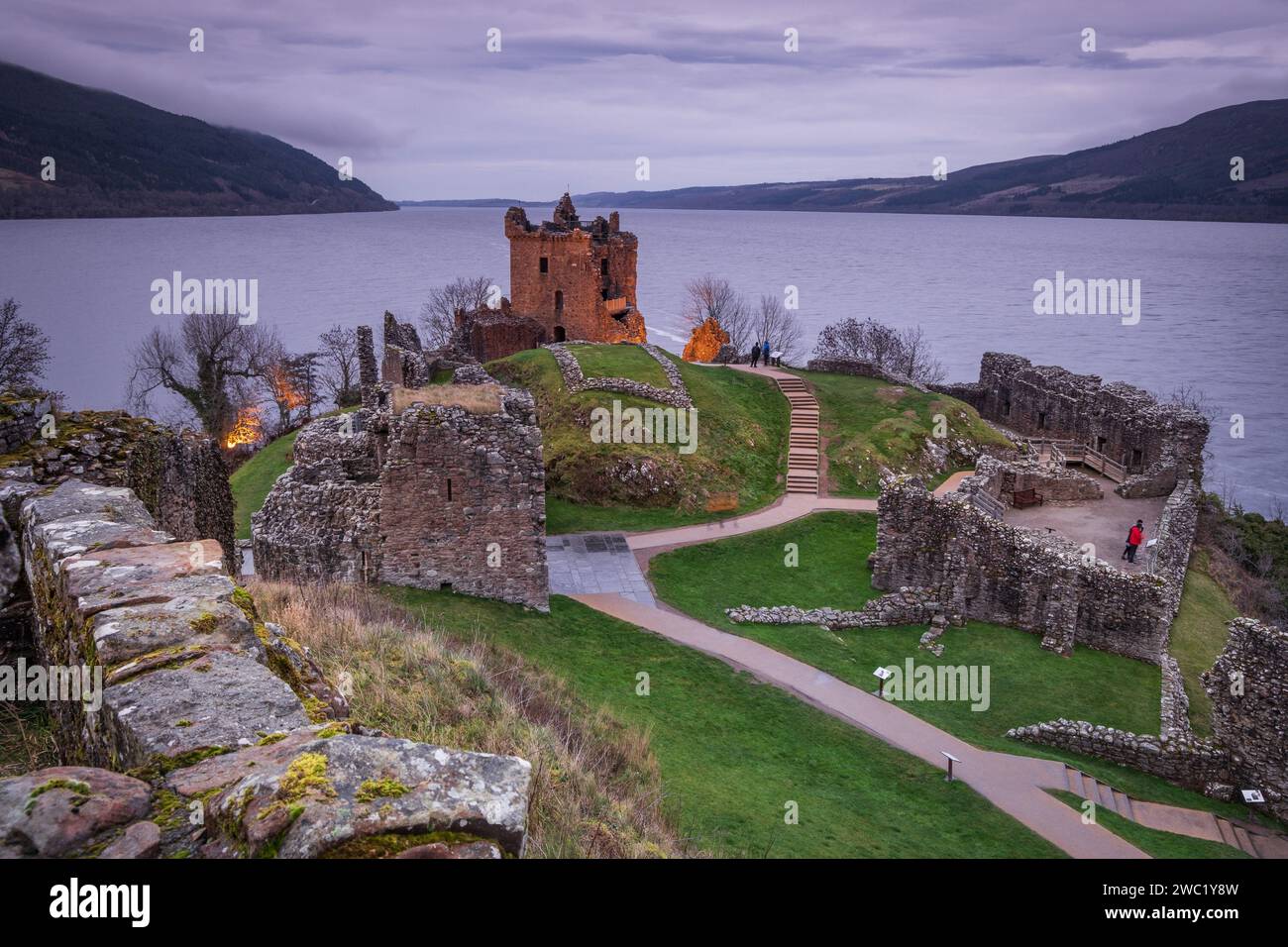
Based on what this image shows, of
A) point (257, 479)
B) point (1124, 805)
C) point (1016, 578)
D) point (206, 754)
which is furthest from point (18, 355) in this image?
point (1124, 805)

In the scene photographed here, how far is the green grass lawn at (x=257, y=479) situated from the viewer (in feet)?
96.7

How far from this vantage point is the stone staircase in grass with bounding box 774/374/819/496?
32125 millimetres

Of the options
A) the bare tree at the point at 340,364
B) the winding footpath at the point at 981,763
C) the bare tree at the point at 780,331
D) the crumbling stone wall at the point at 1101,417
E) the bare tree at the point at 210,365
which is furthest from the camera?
the bare tree at the point at 780,331

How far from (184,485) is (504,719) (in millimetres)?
5971

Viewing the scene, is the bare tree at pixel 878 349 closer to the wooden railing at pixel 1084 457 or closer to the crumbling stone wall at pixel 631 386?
the wooden railing at pixel 1084 457

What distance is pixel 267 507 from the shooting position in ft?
62.0

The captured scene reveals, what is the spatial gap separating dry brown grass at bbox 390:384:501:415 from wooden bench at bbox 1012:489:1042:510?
20230 mm

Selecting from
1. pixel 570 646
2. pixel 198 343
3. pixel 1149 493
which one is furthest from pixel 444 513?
pixel 198 343

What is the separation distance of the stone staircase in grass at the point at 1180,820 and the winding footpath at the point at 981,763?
2 centimetres

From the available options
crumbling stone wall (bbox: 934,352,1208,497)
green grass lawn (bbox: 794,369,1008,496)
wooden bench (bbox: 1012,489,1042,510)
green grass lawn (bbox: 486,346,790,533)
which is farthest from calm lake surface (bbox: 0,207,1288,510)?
green grass lawn (bbox: 486,346,790,533)

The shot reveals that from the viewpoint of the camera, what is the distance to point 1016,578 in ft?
73.3

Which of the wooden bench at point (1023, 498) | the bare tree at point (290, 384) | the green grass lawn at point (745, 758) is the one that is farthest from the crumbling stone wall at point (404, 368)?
the wooden bench at point (1023, 498)

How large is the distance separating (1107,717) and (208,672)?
18931 millimetres
